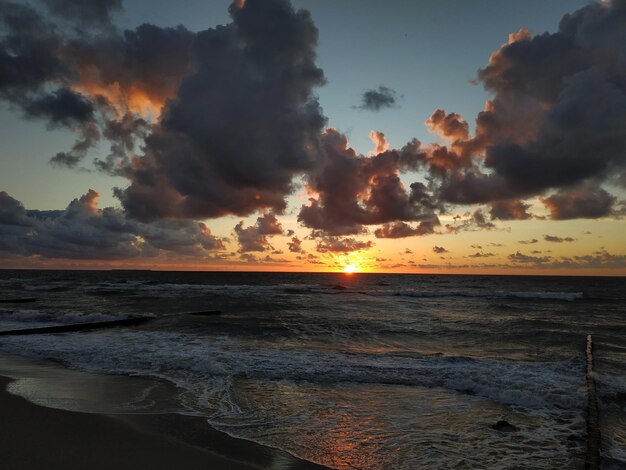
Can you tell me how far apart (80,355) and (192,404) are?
7.72 meters

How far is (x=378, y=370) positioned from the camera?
41.9ft

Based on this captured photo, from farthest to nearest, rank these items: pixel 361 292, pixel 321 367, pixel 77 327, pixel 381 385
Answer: pixel 361 292, pixel 77 327, pixel 321 367, pixel 381 385

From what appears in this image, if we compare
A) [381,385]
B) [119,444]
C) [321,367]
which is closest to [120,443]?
[119,444]

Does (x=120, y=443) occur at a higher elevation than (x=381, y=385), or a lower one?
higher

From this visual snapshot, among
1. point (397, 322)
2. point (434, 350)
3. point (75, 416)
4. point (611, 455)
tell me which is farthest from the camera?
point (397, 322)

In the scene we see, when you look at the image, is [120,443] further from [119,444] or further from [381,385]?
[381,385]

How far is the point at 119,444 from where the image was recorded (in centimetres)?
635

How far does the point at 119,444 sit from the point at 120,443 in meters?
0.04

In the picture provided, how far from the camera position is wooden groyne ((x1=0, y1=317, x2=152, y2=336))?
61.5ft

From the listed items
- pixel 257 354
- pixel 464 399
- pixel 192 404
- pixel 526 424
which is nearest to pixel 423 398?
pixel 464 399

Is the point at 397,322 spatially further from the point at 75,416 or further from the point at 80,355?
the point at 75,416

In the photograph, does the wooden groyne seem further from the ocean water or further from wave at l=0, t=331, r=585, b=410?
wave at l=0, t=331, r=585, b=410

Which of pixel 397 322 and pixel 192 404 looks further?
pixel 397 322

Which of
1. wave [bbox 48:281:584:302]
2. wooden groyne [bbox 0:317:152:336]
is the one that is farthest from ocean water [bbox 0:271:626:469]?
wave [bbox 48:281:584:302]
